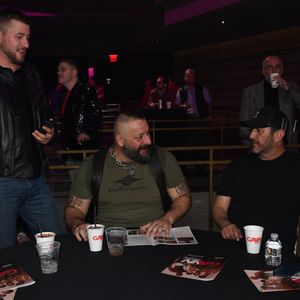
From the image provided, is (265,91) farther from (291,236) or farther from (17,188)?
(17,188)

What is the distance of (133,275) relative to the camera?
64.8 inches

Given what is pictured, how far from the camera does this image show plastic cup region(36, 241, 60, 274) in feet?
5.50

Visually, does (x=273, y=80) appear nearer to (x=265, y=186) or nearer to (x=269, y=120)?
(x=269, y=120)

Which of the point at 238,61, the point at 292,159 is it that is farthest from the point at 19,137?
the point at 238,61

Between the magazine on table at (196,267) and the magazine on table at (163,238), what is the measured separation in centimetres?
19

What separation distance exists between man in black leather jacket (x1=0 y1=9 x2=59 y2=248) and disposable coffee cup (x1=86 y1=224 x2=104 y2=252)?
82 centimetres

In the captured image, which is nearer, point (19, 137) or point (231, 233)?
point (231, 233)

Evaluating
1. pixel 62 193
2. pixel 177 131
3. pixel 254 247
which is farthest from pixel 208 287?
pixel 177 131

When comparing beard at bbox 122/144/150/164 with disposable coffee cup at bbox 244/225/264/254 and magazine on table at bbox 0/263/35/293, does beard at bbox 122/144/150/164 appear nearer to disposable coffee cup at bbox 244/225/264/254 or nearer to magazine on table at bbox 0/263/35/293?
disposable coffee cup at bbox 244/225/264/254

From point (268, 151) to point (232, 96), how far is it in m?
11.5

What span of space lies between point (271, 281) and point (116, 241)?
621mm

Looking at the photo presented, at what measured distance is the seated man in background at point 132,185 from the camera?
2559 millimetres

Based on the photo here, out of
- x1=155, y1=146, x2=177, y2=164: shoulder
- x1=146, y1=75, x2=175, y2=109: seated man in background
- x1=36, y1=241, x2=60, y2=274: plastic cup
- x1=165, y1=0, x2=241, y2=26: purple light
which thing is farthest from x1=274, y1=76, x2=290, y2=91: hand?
x1=146, y1=75, x2=175, y2=109: seated man in background

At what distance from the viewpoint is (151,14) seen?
10.8 m
